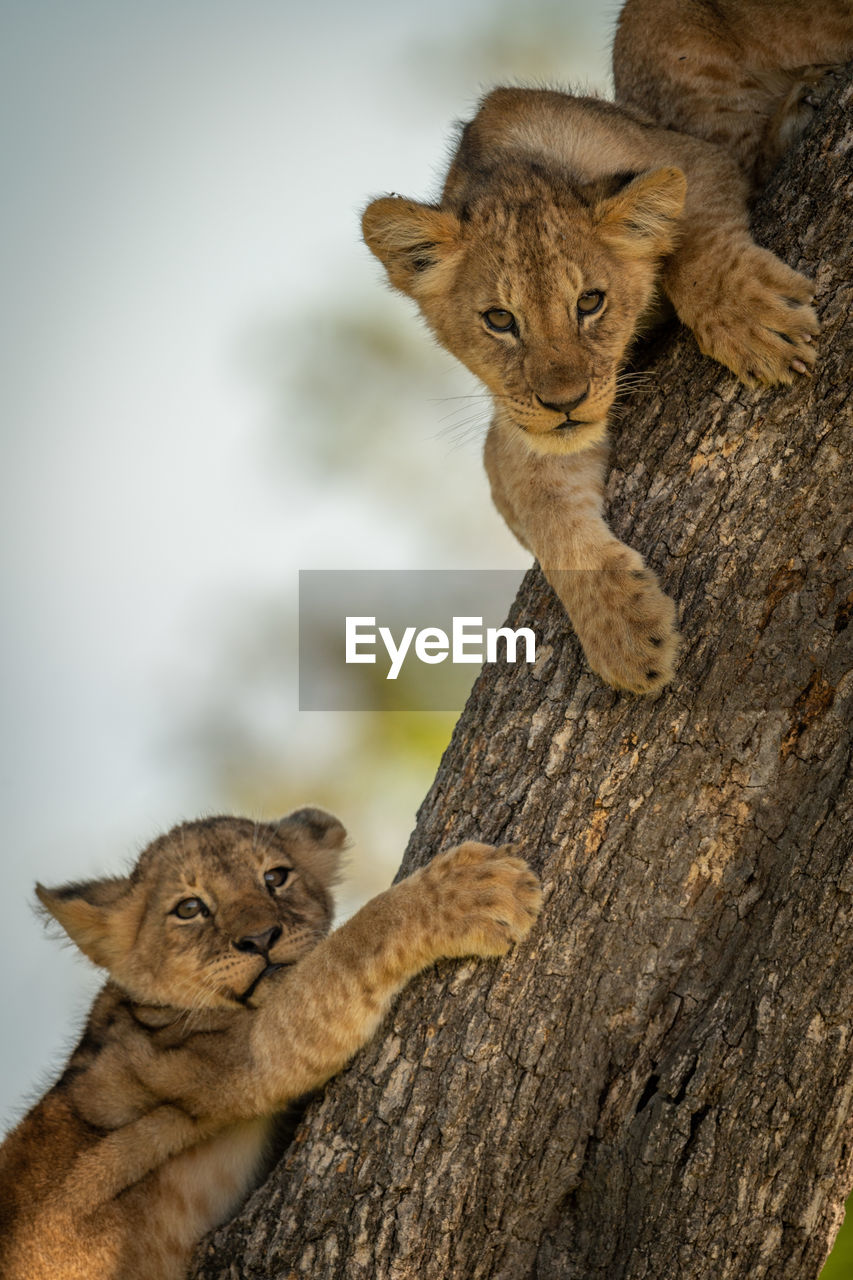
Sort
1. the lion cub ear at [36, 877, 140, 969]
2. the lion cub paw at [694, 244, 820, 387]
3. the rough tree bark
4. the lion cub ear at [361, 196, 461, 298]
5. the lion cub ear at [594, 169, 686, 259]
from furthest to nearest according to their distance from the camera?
the lion cub ear at [36, 877, 140, 969]
the lion cub ear at [361, 196, 461, 298]
the lion cub ear at [594, 169, 686, 259]
the lion cub paw at [694, 244, 820, 387]
the rough tree bark

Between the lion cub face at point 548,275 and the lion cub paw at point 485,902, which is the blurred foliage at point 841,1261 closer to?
the lion cub paw at point 485,902

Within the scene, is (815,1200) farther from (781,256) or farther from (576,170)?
(576,170)

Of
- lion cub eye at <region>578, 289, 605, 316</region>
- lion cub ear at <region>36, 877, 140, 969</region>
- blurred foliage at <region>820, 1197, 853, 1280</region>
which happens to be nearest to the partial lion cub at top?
lion cub eye at <region>578, 289, 605, 316</region>

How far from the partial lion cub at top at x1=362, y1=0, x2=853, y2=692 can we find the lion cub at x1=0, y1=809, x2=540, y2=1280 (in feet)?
2.97

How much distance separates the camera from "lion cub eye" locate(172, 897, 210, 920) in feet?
14.1

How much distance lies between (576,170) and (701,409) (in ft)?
4.16

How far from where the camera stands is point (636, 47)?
4520mm

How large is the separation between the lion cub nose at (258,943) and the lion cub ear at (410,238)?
2254mm

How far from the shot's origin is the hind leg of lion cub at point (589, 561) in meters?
3.31

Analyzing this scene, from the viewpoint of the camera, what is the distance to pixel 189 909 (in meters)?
4.30

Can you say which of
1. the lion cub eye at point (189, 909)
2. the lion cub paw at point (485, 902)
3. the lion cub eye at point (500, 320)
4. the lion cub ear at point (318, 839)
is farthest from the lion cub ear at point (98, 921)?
the lion cub eye at point (500, 320)

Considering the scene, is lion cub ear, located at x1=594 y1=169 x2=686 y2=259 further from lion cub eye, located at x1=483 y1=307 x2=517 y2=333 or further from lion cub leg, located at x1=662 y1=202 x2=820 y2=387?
lion cub eye, located at x1=483 y1=307 x2=517 y2=333

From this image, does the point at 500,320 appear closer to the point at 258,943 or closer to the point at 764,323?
the point at 764,323

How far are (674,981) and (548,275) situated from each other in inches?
85.8
